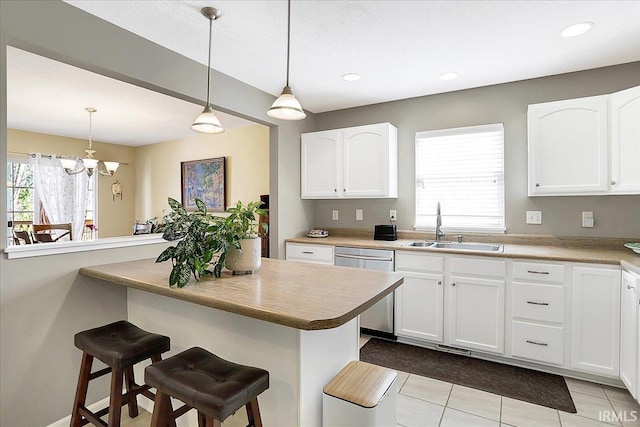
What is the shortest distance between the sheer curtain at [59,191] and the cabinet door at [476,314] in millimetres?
6096

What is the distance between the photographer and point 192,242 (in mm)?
1587

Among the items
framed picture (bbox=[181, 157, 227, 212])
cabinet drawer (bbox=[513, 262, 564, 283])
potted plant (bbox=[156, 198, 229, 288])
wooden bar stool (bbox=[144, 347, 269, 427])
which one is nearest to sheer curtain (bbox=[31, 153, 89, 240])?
framed picture (bbox=[181, 157, 227, 212])

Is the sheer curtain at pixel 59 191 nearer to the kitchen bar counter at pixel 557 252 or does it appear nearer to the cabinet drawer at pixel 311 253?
the cabinet drawer at pixel 311 253

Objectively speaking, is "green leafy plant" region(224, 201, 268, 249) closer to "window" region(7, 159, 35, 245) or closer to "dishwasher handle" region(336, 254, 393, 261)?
"dishwasher handle" region(336, 254, 393, 261)

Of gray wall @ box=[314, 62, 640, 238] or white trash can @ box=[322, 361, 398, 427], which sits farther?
gray wall @ box=[314, 62, 640, 238]

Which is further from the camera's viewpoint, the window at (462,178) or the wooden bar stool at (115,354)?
the window at (462,178)

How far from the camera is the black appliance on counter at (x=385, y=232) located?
3.47 m

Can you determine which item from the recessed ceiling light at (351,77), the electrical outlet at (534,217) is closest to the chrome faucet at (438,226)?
the electrical outlet at (534,217)

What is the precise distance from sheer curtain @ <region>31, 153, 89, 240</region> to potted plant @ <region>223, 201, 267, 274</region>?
209 inches

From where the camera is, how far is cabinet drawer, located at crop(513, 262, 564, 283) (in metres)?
2.42

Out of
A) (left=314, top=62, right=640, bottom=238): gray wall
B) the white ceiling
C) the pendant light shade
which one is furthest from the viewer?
(left=314, top=62, right=640, bottom=238): gray wall

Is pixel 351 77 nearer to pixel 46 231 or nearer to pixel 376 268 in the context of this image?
pixel 376 268

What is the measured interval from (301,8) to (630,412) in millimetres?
3182

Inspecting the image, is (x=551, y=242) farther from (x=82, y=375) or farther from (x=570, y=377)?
(x=82, y=375)
